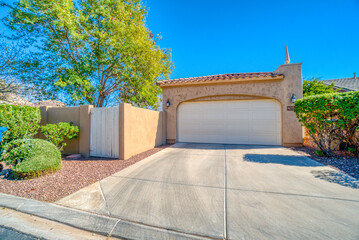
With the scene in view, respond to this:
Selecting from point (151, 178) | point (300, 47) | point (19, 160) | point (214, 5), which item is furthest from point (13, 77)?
point (300, 47)

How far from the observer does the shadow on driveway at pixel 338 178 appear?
10.6 ft

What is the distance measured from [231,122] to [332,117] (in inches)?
157

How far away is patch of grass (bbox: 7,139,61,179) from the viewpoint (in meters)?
3.64

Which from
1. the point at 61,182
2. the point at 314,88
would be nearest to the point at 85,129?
the point at 61,182

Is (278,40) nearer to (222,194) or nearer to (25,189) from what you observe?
(222,194)

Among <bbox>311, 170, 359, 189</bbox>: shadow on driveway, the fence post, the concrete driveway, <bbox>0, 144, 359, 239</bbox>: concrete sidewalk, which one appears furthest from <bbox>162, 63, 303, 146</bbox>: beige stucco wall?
the fence post

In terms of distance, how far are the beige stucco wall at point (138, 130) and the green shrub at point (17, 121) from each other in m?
3.27

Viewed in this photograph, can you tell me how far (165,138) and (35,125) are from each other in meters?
5.85

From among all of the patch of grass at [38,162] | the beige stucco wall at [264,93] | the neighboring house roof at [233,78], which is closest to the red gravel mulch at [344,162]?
the beige stucco wall at [264,93]

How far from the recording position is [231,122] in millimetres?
8305

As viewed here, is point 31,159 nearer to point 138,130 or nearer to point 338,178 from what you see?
point 138,130

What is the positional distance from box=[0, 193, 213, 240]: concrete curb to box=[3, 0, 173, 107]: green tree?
22.3 ft

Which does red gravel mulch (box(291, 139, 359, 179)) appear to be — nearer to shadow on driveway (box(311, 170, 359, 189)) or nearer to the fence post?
shadow on driveway (box(311, 170, 359, 189))

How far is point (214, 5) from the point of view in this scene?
337 inches
